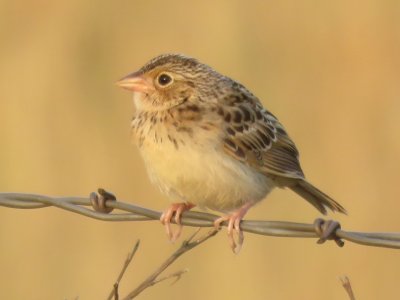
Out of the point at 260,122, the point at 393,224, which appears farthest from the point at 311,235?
the point at 393,224

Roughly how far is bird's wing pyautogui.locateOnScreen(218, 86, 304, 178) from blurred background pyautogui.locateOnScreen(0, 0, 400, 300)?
214 cm

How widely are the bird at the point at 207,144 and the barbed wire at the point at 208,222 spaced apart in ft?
1.22

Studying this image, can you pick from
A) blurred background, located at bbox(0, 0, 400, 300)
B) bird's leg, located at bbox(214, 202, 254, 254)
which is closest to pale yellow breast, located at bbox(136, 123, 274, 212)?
bird's leg, located at bbox(214, 202, 254, 254)

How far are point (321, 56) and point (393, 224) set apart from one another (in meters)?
2.08

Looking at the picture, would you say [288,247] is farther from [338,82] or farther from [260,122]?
[260,122]

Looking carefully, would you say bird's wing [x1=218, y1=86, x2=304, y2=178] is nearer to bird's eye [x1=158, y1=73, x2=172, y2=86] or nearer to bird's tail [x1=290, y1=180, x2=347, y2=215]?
bird's tail [x1=290, y1=180, x2=347, y2=215]

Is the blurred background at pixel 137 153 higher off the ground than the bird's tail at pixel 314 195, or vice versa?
the blurred background at pixel 137 153

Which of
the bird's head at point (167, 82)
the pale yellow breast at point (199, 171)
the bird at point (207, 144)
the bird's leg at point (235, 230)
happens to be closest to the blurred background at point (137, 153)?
the bird at point (207, 144)

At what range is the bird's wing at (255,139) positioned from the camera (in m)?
6.71

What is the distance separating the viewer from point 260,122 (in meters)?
7.16

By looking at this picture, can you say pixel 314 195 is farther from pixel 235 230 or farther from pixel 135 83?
pixel 135 83

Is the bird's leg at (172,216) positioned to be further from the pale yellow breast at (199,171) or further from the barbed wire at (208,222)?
the barbed wire at (208,222)

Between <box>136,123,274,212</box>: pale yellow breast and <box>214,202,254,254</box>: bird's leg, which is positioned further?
<box>136,123,274,212</box>: pale yellow breast

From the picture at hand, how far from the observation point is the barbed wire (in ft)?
17.2
